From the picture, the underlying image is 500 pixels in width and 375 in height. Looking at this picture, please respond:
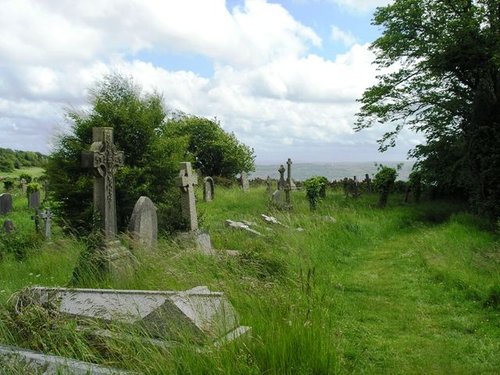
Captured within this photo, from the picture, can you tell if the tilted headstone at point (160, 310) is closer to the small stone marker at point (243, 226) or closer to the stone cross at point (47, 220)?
the small stone marker at point (243, 226)

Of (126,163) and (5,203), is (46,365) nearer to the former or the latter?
(126,163)

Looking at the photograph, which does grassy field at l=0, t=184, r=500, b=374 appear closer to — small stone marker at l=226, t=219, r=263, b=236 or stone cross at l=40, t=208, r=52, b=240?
small stone marker at l=226, t=219, r=263, b=236

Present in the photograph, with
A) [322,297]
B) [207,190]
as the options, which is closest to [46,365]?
[322,297]

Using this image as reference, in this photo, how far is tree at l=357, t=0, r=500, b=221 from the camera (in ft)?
54.4

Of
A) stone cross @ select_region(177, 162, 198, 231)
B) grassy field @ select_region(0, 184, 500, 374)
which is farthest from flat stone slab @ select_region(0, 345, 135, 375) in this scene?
stone cross @ select_region(177, 162, 198, 231)

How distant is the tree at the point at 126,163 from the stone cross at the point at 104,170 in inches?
106

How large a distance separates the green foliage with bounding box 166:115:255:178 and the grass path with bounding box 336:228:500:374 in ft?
76.0

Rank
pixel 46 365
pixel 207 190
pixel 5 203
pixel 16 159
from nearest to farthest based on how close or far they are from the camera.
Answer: pixel 46 365, pixel 5 203, pixel 207 190, pixel 16 159

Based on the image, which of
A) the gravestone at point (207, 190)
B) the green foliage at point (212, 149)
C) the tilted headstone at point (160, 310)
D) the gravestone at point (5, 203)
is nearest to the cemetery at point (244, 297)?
the tilted headstone at point (160, 310)

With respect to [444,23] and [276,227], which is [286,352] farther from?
[444,23]

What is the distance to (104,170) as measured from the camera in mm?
8180

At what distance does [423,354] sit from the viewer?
195 inches

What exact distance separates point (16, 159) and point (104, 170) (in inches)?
2230

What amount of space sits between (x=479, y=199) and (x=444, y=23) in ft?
24.4
